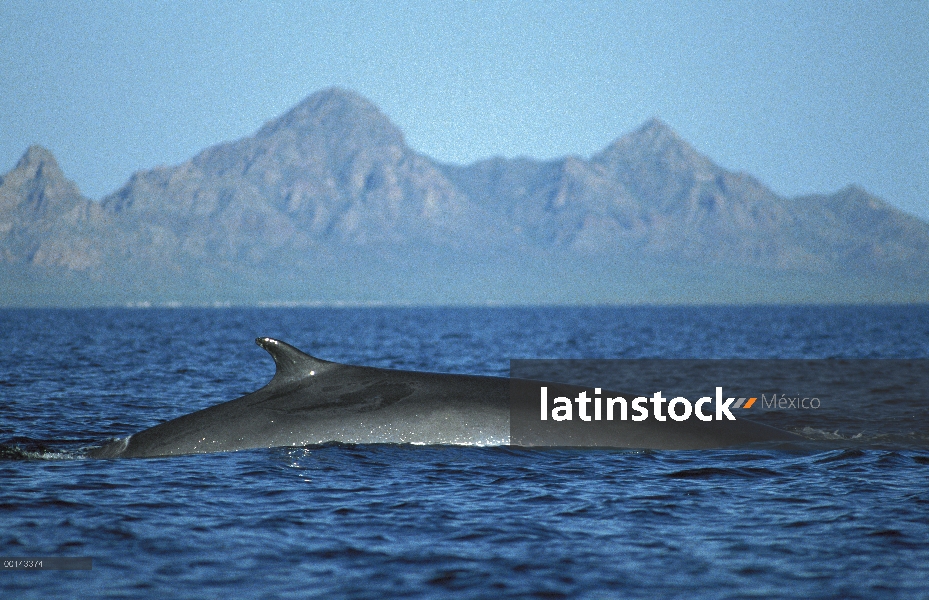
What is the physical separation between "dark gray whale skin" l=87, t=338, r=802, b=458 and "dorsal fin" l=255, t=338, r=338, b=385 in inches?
0.5

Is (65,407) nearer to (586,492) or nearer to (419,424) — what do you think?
(419,424)

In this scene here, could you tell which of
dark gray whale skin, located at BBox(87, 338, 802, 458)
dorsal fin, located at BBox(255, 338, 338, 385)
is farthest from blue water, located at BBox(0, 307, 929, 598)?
dorsal fin, located at BBox(255, 338, 338, 385)

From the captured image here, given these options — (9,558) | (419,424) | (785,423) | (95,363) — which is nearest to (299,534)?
(9,558)

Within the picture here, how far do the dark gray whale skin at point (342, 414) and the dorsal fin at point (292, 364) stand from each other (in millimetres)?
14

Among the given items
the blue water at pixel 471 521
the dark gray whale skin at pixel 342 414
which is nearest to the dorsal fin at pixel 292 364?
the dark gray whale skin at pixel 342 414

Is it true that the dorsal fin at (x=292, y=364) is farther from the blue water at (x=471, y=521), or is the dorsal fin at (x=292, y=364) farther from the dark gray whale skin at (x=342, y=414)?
the blue water at (x=471, y=521)

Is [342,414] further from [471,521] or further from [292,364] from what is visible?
[471,521]

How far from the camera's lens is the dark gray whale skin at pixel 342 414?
13.4 m

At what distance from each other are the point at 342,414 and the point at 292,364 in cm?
100

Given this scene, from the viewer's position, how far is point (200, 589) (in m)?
8.45

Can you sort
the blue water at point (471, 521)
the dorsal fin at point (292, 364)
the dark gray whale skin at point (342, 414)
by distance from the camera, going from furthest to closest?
the dorsal fin at point (292, 364) < the dark gray whale skin at point (342, 414) < the blue water at point (471, 521)

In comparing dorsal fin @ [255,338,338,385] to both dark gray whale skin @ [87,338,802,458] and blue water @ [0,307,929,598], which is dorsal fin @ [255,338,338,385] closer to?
dark gray whale skin @ [87,338,802,458]

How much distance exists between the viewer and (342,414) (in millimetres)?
13477

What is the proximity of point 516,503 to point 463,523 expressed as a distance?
1.08m
